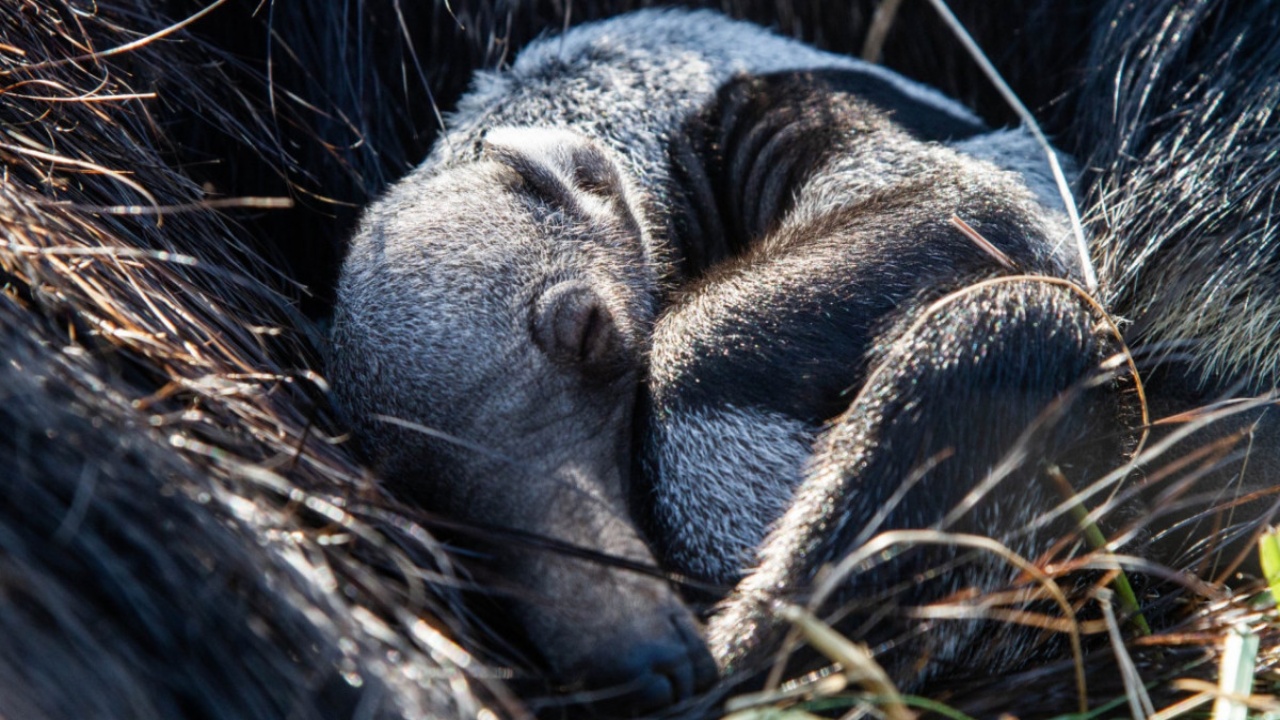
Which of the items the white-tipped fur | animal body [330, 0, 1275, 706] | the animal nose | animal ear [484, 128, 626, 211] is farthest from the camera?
animal ear [484, 128, 626, 211]

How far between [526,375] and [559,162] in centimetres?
62

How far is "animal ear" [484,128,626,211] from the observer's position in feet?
7.41

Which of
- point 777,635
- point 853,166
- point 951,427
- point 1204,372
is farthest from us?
point 853,166

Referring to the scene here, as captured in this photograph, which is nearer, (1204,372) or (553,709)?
(553,709)

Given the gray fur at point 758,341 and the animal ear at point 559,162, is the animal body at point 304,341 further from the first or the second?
the animal ear at point 559,162

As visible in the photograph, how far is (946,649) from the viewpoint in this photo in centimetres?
164

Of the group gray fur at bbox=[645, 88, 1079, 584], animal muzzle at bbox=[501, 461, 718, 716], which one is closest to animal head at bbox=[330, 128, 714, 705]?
animal muzzle at bbox=[501, 461, 718, 716]

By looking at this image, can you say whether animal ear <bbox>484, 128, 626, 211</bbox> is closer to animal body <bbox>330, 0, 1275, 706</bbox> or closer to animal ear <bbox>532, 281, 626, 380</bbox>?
animal body <bbox>330, 0, 1275, 706</bbox>

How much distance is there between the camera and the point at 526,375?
1.91 m

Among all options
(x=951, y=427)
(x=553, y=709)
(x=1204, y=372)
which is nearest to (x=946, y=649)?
(x=951, y=427)

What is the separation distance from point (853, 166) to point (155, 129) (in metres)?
1.43

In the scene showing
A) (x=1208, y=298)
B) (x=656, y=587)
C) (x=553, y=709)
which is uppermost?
(x=1208, y=298)

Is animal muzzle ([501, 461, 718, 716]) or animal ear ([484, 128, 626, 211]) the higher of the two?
animal ear ([484, 128, 626, 211])

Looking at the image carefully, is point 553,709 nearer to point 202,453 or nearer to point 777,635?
point 777,635
